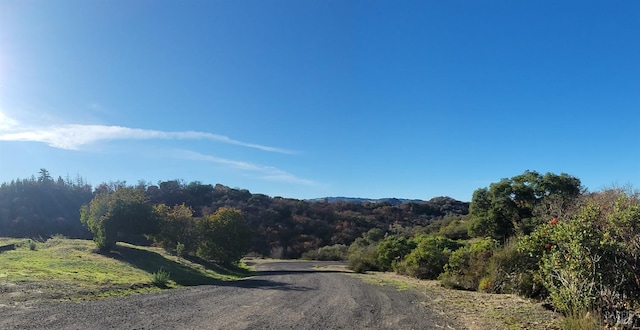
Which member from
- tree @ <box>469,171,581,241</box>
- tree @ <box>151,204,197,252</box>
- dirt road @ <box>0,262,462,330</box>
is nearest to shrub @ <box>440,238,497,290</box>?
dirt road @ <box>0,262,462,330</box>

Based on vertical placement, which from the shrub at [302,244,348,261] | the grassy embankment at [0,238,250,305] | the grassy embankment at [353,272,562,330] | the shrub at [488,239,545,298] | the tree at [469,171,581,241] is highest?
the tree at [469,171,581,241]

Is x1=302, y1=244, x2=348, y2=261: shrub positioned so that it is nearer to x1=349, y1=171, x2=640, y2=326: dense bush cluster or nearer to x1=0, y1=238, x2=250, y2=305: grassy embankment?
x1=349, y1=171, x2=640, y2=326: dense bush cluster

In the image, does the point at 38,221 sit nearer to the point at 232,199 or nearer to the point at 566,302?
the point at 232,199

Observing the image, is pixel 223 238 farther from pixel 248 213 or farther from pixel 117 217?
pixel 248 213

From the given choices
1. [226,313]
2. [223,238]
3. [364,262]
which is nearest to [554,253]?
[226,313]

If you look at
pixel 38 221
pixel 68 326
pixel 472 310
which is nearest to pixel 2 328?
pixel 68 326

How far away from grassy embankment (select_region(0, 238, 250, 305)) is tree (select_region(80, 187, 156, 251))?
1160 millimetres

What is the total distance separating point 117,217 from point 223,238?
9.68 meters

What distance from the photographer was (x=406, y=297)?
17.0m

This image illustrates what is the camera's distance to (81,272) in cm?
2030

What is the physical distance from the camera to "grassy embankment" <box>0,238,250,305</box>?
48.0 ft

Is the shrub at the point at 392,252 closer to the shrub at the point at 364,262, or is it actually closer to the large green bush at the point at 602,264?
the shrub at the point at 364,262

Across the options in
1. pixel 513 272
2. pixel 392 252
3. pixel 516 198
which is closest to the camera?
pixel 513 272

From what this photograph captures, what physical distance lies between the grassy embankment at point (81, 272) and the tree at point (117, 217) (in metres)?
1.16
